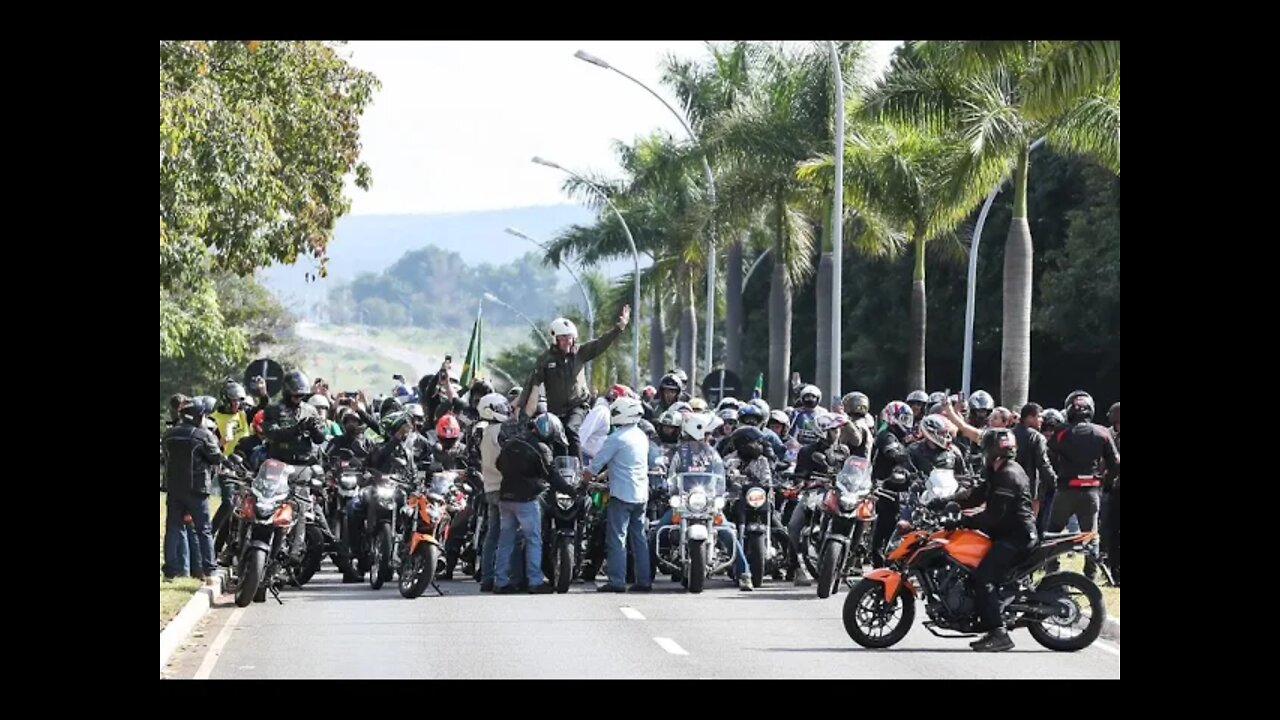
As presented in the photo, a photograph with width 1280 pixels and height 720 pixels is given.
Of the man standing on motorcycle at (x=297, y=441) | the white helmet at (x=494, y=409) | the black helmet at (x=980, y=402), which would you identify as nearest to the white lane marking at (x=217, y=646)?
the man standing on motorcycle at (x=297, y=441)

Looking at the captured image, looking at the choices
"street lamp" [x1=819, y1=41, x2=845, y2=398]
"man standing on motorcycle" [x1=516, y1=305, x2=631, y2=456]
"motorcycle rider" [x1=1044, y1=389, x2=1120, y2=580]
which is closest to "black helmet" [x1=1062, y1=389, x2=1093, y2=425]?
"motorcycle rider" [x1=1044, y1=389, x2=1120, y2=580]

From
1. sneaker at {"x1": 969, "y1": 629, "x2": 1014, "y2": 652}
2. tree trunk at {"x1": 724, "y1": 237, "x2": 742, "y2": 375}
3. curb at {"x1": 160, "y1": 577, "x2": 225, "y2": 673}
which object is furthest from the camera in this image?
tree trunk at {"x1": 724, "y1": 237, "x2": 742, "y2": 375}

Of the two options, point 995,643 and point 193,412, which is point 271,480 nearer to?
point 193,412

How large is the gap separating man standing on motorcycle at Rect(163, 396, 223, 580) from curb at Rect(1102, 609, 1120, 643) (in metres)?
8.00

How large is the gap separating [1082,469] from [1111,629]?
3.70 metres

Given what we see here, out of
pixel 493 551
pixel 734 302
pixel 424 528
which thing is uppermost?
pixel 734 302

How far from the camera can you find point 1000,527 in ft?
56.2

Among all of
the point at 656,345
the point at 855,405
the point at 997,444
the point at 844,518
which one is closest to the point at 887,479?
the point at 844,518

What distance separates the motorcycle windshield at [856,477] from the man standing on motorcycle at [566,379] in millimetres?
2786

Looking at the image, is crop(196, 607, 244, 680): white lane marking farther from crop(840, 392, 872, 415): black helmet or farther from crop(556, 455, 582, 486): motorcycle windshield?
crop(840, 392, 872, 415): black helmet

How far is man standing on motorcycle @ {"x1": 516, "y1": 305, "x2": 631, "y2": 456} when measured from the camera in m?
23.3

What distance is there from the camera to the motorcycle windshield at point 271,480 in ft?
67.8
